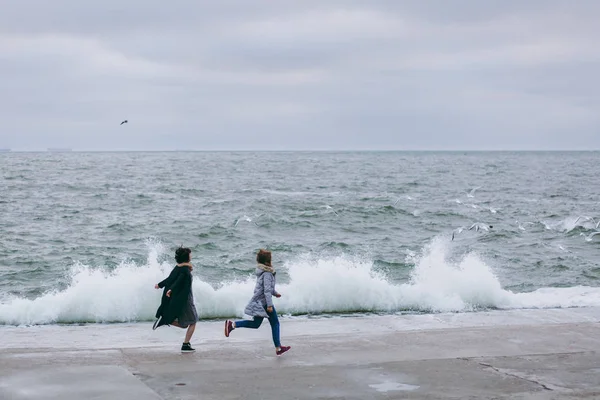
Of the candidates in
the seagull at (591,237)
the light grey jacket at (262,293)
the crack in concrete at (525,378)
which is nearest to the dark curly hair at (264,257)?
the light grey jacket at (262,293)

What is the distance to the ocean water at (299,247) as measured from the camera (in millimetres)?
14992

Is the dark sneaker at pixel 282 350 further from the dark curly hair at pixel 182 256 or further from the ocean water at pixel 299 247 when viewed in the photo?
the ocean water at pixel 299 247

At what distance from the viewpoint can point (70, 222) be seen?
110 feet

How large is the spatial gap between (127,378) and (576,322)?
6.96 meters

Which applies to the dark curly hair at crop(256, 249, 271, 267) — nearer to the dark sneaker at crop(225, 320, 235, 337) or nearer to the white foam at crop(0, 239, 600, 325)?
the dark sneaker at crop(225, 320, 235, 337)

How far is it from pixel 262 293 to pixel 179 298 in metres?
0.96

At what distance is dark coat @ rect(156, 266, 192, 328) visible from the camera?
9.67 meters

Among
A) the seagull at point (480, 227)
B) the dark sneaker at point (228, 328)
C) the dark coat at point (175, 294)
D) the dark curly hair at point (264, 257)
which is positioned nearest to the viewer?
the dark curly hair at point (264, 257)

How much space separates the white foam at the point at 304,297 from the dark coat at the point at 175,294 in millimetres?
4364

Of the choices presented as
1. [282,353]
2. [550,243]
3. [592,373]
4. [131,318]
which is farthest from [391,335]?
[550,243]

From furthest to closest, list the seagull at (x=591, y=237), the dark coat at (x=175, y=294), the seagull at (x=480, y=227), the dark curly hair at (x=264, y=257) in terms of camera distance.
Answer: the seagull at (x=480, y=227)
the seagull at (x=591, y=237)
the dark coat at (x=175, y=294)
the dark curly hair at (x=264, y=257)

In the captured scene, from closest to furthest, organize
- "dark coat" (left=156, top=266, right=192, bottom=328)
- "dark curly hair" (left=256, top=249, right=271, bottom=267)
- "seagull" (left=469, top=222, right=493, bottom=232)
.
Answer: "dark curly hair" (left=256, top=249, right=271, bottom=267)
"dark coat" (left=156, top=266, right=192, bottom=328)
"seagull" (left=469, top=222, right=493, bottom=232)

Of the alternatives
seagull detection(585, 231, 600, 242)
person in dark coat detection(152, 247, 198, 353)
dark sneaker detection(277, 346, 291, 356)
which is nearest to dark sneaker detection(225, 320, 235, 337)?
person in dark coat detection(152, 247, 198, 353)

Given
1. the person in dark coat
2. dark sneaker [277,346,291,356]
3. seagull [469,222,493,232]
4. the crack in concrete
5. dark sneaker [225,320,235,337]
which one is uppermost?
seagull [469,222,493,232]
